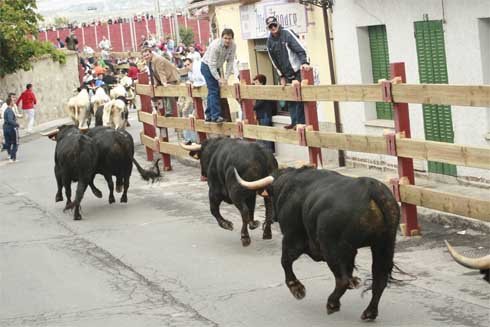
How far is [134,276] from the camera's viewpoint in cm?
1246

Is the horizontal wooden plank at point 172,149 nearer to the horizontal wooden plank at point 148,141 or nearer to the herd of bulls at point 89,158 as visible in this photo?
the horizontal wooden plank at point 148,141

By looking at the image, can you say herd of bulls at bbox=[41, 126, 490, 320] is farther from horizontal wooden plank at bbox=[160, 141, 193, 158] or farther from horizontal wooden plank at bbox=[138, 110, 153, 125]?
horizontal wooden plank at bbox=[138, 110, 153, 125]

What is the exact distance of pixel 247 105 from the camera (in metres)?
17.3

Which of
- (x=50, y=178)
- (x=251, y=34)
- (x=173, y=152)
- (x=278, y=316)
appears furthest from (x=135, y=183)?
(x=278, y=316)

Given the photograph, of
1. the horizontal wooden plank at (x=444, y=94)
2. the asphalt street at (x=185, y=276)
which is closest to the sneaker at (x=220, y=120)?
the asphalt street at (x=185, y=276)

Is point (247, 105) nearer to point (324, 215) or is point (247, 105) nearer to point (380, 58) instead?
point (380, 58)

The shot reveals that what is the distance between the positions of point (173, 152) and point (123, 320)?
1004 centimetres

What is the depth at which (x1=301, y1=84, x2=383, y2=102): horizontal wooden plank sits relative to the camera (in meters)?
13.2

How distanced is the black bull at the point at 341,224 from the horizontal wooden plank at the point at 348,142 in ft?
10.1

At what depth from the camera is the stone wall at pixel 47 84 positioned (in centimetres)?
3938

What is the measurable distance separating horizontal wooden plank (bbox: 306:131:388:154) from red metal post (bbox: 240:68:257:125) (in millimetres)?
2493

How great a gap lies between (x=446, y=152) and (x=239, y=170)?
2363 mm

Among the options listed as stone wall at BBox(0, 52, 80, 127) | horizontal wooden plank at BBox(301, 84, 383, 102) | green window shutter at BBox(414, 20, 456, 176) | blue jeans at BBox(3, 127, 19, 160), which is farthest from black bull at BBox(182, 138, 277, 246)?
stone wall at BBox(0, 52, 80, 127)

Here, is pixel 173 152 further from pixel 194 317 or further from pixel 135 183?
pixel 194 317
